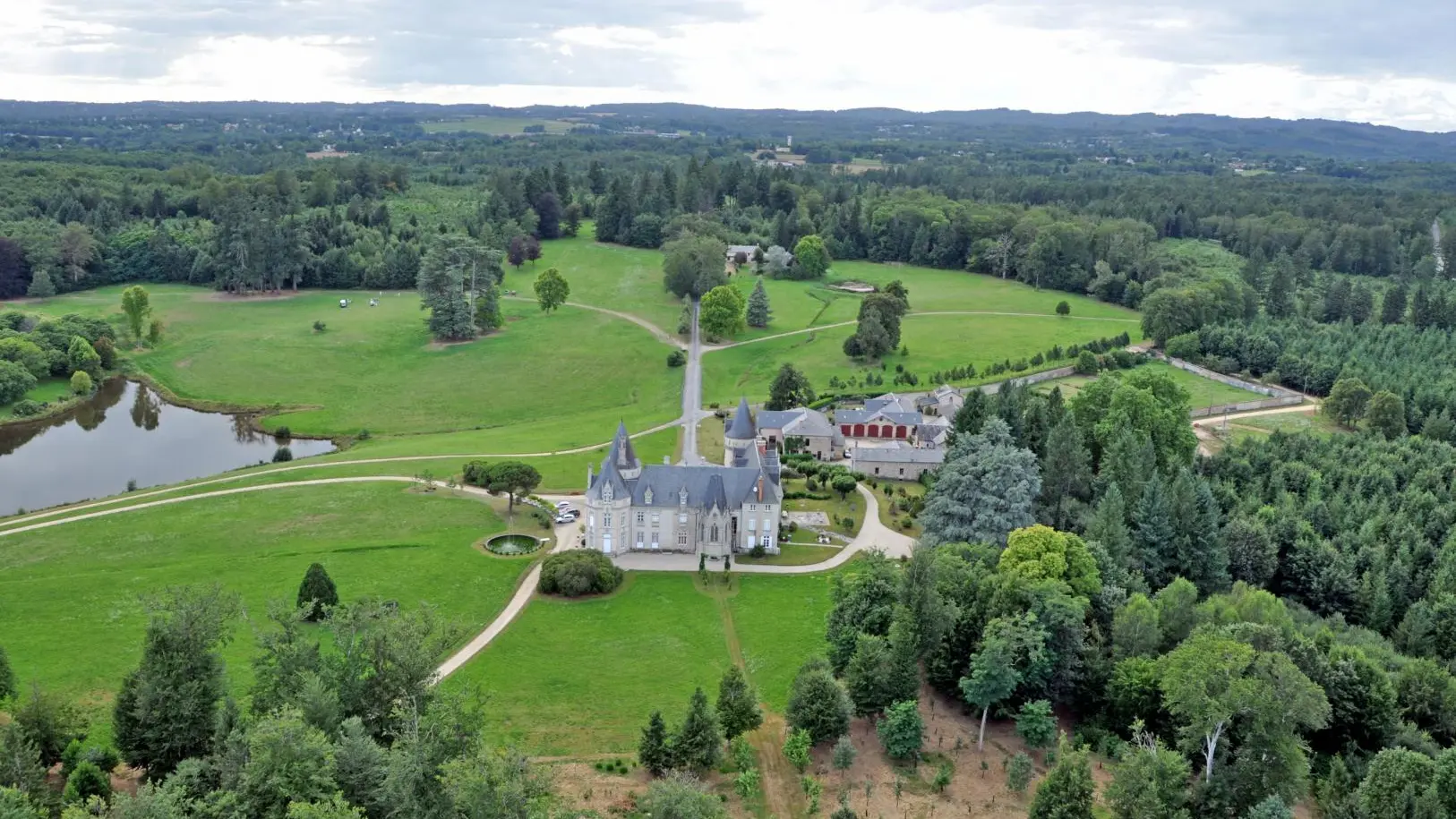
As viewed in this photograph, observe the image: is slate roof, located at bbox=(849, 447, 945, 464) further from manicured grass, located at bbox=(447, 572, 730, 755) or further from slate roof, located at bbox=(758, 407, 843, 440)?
manicured grass, located at bbox=(447, 572, 730, 755)

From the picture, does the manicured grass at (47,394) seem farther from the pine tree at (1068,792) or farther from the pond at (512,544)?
the pine tree at (1068,792)

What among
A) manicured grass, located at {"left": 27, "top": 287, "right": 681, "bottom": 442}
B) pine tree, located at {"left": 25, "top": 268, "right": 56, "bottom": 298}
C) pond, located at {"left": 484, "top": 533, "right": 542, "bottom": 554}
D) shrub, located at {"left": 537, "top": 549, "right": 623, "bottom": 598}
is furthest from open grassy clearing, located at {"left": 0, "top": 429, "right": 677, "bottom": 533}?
pine tree, located at {"left": 25, "top": 268, "right": 56, "bottom": 298}

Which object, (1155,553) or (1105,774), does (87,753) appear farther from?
(1155,553)

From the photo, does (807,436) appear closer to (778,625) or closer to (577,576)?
(778,625)

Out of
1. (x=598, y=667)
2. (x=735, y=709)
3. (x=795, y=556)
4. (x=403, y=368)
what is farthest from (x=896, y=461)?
(x=403, y=368)

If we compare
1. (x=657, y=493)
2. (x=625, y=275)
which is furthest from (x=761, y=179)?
(x=657, y=493)
